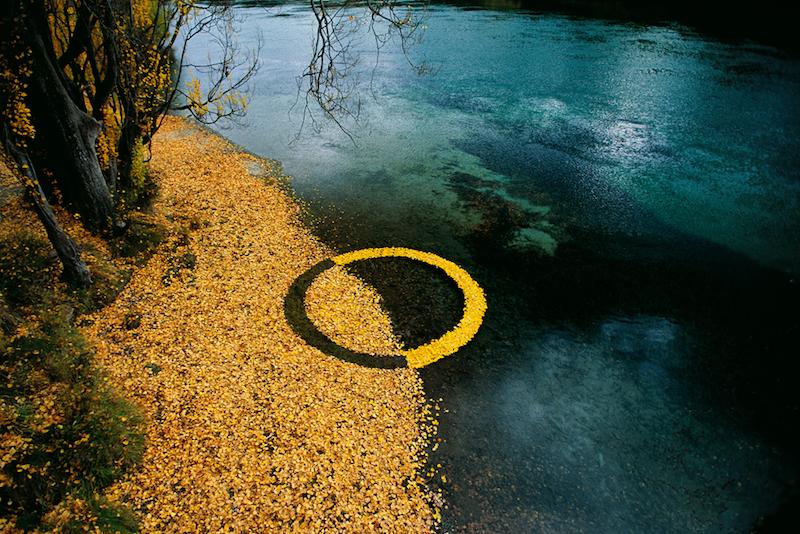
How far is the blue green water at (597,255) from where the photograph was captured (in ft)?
20.8

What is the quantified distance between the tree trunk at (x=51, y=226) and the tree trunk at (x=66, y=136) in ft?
5.12

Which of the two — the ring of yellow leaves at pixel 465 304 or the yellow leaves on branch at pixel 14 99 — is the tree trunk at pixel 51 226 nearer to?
the yellow leaves on branch at pixel 14 99

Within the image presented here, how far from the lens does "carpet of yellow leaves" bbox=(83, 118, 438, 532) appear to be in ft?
18.7

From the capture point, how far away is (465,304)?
30.5 feet

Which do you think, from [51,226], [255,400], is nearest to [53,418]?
[255,400]

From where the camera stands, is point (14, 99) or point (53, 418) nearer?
point (53, 418)

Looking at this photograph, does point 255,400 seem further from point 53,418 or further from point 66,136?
point 66,136

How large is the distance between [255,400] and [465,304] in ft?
14.4

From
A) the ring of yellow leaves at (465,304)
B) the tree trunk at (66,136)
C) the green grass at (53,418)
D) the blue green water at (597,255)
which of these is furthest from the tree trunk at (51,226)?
the blue green water at (597,255)

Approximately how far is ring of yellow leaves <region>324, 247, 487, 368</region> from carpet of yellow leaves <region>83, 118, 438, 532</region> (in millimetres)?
462

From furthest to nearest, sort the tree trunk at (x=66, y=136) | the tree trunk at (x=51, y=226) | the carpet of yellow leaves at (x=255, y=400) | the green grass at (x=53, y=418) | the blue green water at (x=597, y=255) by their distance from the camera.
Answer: the tree trunk at (x=66, y=136) < the tree trunk at (x=51, y=226) < the blue green water at (x=597, y=255) < the carpet of yellow leaves at (x=255, y=400) < the green grass at (x=53, y=418)

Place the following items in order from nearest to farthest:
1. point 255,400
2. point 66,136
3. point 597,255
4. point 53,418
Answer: point 53,418 < point 255,400 < point 66,136 < point 597,255

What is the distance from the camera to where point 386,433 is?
21.8 feet

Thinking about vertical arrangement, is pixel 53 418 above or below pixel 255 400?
above
